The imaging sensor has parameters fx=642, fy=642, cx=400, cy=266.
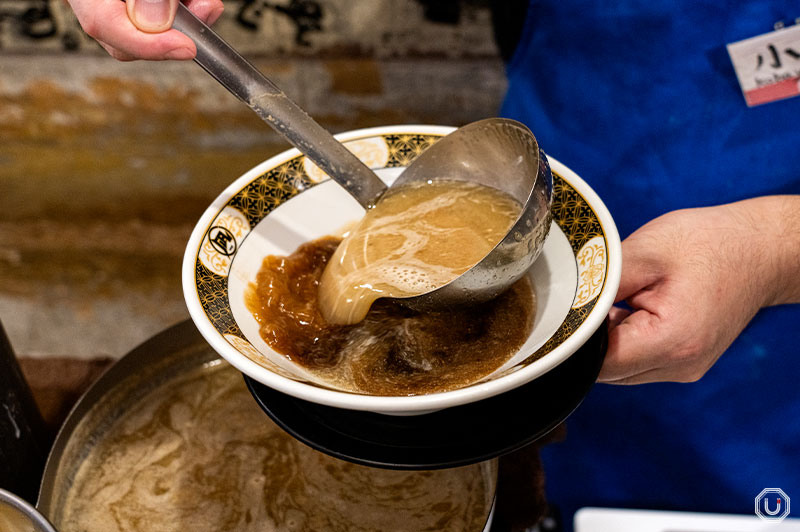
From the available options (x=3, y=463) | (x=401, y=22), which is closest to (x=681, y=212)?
(x=3, y=463)

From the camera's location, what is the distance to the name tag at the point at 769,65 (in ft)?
4.35

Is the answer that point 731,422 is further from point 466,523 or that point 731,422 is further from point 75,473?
point 75,473

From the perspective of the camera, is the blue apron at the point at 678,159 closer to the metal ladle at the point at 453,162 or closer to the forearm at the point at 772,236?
the forearm at the point at 772,236

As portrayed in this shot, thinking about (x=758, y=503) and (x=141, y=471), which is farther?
(x=758, y=503)

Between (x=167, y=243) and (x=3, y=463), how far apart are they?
2496 mm

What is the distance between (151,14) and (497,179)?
2.20ft

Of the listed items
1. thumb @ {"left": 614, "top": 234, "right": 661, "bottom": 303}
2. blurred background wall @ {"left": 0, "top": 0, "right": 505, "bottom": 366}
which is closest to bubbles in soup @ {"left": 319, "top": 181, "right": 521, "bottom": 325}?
thumb @ {"left": 614, "top": 234, "right": 661, "bottom": 303}

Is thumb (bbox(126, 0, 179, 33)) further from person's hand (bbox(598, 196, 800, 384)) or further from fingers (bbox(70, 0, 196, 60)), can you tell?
person's hand (bbox(598, 196, 800, 384))

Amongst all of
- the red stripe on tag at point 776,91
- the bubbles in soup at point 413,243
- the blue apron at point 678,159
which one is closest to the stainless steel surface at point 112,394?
the bubbles in soup at point 413,243

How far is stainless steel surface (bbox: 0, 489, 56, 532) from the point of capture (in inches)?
28.5

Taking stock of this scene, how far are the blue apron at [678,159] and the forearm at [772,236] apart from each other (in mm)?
69

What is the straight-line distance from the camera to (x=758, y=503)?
5.26 feet

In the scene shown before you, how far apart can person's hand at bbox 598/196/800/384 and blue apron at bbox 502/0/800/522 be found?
102 mm

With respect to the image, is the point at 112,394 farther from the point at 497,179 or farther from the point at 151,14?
the point at 497,179
